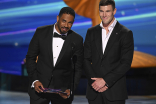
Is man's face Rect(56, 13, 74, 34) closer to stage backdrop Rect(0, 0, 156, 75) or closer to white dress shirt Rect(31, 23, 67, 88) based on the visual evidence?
white dress shirt Rect(31, 23, 67, 88)

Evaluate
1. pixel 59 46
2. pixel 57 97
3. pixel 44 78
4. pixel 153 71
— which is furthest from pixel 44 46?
pixel 153 71

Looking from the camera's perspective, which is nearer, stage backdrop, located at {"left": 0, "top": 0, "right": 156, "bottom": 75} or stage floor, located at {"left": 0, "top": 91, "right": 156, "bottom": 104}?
stage floor, located at {"left": 0, "top": 91, "right": 156, "bottom": 104}

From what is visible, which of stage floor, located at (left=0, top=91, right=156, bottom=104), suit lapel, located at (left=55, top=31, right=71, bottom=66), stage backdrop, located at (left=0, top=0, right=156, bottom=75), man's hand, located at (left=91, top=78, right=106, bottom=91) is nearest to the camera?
man's hand, located at (left=91, top=78, right=106, bottom=91)

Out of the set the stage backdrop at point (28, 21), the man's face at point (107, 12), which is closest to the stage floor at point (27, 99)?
the stage backdrop at point (28, 21)

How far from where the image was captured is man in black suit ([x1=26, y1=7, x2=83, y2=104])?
7.86ft

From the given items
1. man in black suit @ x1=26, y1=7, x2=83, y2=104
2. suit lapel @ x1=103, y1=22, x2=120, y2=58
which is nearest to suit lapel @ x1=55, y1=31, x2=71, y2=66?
man in black suit @ x1=26, y1=7, x2=83, y2=104

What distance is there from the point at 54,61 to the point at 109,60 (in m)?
0.51

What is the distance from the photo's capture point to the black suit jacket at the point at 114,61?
7.54 feet

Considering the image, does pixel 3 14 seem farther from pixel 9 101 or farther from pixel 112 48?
pixel 112 48

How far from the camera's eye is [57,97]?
2371mm

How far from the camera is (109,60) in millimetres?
2320

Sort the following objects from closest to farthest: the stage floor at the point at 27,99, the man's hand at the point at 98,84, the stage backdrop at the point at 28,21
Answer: the man's hand at the point at 98,84
the stage floor at the point at 27,99
the stage backdrop at the point at 28,21

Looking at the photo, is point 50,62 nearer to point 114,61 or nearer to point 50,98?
Result: point 50,98

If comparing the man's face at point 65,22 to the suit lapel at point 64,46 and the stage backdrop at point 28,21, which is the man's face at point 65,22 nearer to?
the suit lapel at point 64,46
